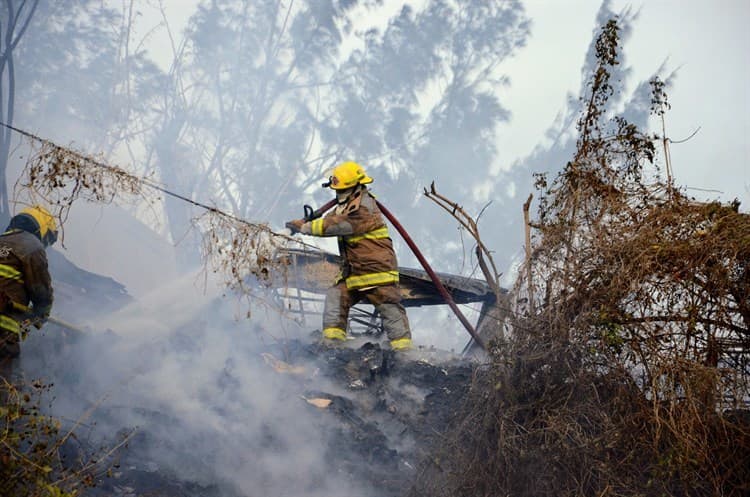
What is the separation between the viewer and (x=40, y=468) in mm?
2596

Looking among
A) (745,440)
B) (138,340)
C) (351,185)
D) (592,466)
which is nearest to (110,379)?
(138,340)

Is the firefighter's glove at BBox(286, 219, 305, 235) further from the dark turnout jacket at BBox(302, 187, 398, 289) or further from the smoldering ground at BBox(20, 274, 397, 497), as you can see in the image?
the smoldering ground at BBox(20, 274, 397, 497)

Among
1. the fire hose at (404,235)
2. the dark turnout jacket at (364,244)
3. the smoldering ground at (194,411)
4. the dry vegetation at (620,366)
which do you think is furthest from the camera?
the dark turnout jacket at (364,244)

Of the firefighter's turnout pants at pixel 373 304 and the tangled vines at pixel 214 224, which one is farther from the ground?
the tangled vines at pixel 214 224

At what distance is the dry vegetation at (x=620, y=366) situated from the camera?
321cm

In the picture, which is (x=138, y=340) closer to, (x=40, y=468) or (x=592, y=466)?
(x=40, y=468)

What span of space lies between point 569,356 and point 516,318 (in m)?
0.43

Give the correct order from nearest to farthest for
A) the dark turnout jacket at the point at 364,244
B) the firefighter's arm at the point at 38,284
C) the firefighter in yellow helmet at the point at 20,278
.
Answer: the firefighter in yellow helmet at the point at 20,278
the firefighter's arm at the point at 38,284
the dark turnout jacket at the point at 364,244

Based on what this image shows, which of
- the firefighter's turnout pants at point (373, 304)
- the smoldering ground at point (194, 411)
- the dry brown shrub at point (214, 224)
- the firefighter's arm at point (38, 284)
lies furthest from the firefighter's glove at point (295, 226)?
the firefighter's arm at point (38, 284)

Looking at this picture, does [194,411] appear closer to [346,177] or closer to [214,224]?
[214,224]

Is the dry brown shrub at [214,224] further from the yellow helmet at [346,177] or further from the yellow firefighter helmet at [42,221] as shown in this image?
the yellow helmet at [346,177]

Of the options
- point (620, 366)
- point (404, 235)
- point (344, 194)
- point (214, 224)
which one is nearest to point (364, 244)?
point (404, 235)

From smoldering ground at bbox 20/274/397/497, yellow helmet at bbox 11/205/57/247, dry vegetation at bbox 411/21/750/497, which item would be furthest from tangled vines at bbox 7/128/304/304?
dry vegetation at bbox 411/21/750/497

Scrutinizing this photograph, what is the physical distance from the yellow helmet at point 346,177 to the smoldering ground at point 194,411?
1.69 metres
